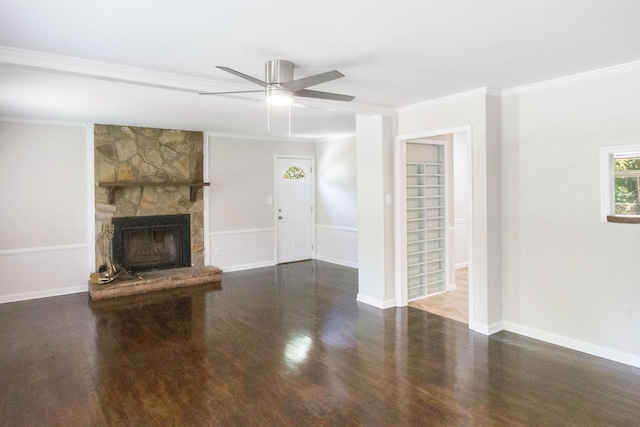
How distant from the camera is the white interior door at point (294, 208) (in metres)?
7.77

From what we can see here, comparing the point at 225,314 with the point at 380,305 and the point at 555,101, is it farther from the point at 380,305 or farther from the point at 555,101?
the point at 555,101

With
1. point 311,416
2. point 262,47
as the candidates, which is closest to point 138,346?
point 311,416

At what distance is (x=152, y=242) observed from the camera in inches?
255

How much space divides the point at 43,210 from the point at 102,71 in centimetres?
342

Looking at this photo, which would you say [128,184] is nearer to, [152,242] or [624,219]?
[152,242]

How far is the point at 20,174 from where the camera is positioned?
5328 millimetres

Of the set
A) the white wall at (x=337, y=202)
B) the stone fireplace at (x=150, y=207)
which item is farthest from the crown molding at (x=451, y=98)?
Answer: the stone fireplace at (x=150, y=207)

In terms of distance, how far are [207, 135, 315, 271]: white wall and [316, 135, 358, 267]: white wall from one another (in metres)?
0.79

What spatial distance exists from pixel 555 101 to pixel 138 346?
436cm

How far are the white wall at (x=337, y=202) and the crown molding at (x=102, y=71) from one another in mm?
4074

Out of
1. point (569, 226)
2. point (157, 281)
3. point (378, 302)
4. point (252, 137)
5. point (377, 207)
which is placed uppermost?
point (252, 137)

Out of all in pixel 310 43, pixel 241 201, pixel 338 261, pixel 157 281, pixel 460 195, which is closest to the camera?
pixel 310 43

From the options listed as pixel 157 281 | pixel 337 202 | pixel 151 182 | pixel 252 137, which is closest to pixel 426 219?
pixel 337 202

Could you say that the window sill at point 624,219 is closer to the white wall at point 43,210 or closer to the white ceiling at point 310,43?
the white ceiling at point 310,43
